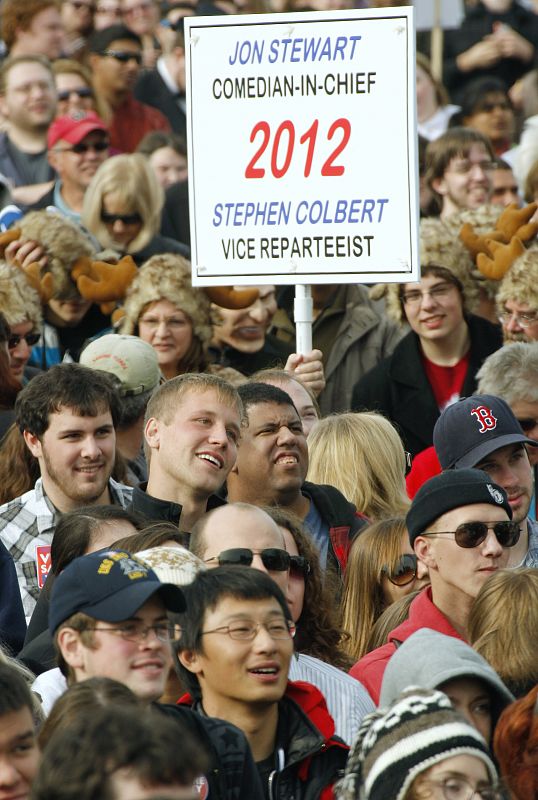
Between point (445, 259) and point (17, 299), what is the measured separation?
2.20 m

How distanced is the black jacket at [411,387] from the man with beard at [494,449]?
5.75 feet

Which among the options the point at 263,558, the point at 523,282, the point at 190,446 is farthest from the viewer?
the point at 523,282

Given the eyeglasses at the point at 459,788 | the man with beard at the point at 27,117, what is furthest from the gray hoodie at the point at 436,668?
the man with beard at the point at 27,117

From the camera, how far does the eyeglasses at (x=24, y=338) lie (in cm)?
804

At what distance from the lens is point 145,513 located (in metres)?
6.44

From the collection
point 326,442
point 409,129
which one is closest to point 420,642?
point 326,442

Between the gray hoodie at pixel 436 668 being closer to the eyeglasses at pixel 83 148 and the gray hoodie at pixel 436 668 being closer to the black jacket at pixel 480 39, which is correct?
the eyeglasses at pixel 83 148

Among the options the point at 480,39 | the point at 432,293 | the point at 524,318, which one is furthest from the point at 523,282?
the point at 480,39

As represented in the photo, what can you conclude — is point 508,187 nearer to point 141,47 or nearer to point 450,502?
point 141,47

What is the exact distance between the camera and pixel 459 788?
13.0 ft

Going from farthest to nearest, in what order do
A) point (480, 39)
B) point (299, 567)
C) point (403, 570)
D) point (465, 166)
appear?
point (480, 39) → point (465, 166) → point (403, 570) → point (299, 567)

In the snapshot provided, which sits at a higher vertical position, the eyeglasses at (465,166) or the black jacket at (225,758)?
the eyeglasses at (465,166)

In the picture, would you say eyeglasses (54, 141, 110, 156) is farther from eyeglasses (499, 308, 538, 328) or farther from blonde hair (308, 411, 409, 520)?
blonde hair (308, 411, 409, 520)

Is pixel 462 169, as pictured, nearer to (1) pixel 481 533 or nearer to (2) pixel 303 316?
(2) pixel 303 316
